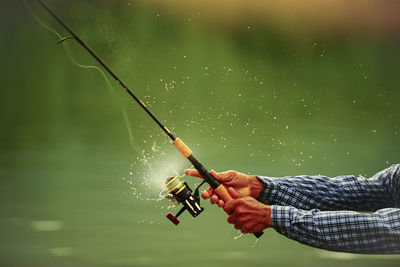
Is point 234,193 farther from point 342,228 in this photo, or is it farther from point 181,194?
point 342,228

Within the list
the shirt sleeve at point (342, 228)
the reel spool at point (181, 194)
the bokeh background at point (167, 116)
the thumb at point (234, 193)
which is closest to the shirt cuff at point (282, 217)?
the shirt sleeve at point (342, 228)

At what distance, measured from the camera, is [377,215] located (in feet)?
4.89

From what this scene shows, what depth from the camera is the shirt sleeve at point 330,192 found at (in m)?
1.72

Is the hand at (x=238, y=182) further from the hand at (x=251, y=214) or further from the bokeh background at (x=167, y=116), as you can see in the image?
the bokeh background at (x=167, y=116)

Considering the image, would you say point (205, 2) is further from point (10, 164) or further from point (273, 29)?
point (10, 164)

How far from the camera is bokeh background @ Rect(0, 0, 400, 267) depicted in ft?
9.98

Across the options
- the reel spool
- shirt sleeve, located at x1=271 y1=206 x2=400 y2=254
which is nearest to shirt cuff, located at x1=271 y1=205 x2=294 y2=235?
shirt sleeve, located at x1=271 y1=206 x2=400 y2=254

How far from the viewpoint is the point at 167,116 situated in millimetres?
3154

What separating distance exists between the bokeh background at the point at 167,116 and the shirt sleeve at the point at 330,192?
1076mm

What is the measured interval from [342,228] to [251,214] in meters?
0.23

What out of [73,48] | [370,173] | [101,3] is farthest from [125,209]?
[370,173]

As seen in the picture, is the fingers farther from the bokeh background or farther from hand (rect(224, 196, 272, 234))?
the bokeh background

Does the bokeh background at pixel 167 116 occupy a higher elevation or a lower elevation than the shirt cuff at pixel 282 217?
higher

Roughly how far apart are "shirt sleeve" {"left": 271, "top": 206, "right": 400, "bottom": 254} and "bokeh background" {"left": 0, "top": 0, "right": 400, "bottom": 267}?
1290 millimetres
